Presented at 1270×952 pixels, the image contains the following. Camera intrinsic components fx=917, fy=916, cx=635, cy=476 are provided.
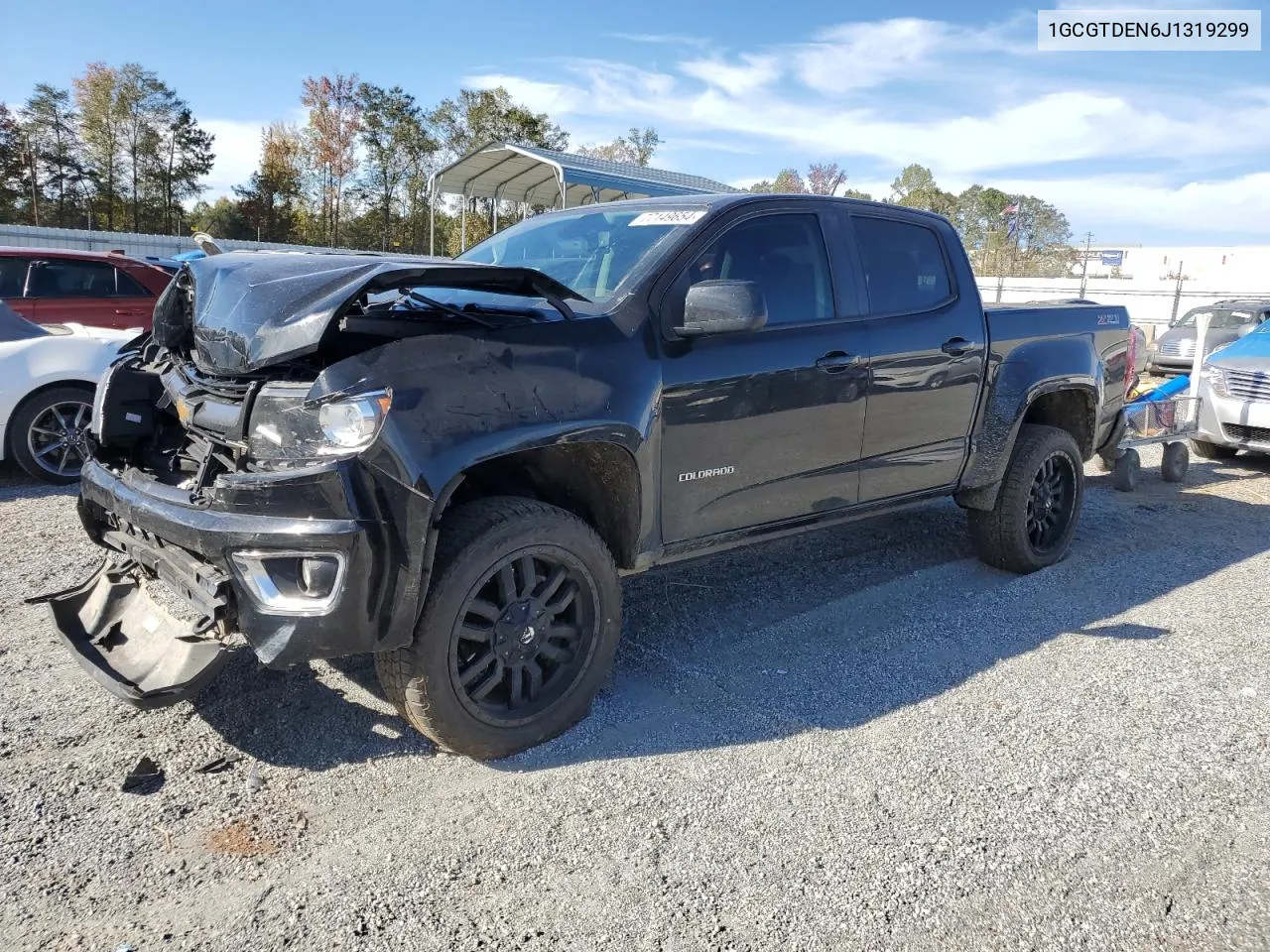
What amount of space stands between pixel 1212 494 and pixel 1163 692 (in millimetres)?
5026

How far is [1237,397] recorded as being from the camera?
8633 millimetres

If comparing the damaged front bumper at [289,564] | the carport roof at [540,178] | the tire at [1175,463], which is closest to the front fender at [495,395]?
the damaged front bumper at [289,564]

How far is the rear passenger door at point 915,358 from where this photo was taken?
14.2ft

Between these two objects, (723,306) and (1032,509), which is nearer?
(723,306)

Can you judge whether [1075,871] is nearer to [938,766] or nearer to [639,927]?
[938,766]

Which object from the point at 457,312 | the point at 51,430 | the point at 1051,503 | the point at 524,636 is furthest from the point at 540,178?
the point at 524,636

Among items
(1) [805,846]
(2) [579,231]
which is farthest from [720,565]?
(1) [805,846]

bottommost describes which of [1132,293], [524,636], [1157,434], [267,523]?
[524,636]

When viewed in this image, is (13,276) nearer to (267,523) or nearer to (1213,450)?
(267,523)

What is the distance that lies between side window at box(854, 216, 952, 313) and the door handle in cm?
38

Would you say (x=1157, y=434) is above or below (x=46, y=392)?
below

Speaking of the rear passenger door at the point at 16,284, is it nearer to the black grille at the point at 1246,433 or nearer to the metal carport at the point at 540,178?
the metal carport at the point at 540,178

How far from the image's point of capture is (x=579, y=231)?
13.9 ft

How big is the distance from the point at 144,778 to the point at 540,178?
59.6 ft
